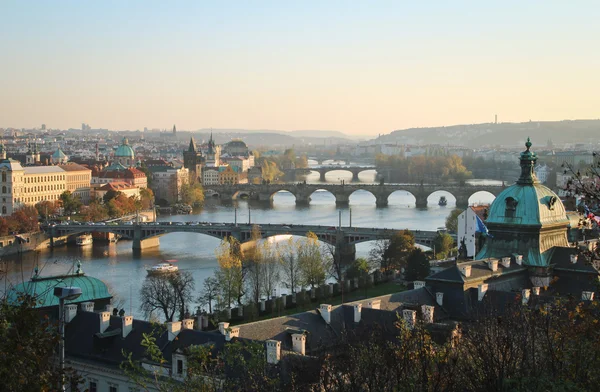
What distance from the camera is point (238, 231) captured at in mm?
44156

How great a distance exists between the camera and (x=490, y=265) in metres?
19.5

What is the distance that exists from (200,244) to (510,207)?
26.0 metres

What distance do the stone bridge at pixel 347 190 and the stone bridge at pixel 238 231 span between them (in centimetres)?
2449

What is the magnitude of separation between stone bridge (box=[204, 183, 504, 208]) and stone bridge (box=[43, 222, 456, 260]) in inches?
964

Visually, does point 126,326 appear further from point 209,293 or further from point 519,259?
point 209,293

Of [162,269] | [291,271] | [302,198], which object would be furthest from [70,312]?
[302,198]

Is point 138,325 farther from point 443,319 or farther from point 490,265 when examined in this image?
point 490,265

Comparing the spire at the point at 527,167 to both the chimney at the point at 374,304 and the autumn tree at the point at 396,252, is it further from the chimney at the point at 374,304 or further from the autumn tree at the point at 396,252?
the autumn tree at the point at 396,252

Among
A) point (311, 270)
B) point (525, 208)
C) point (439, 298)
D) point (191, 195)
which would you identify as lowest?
point (191, 195)

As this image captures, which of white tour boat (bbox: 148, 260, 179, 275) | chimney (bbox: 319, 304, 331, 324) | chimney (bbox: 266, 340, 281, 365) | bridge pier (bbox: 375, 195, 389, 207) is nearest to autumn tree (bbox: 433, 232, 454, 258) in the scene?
white tour boat (bbox: 148, 260, 179, 275)

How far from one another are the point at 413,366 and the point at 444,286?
9831 millimetres

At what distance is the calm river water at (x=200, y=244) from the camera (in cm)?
3416

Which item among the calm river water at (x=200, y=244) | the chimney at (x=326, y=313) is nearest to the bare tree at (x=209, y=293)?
the calm river water at (x=200, y=244)

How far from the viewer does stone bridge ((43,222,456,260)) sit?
4125 cm
